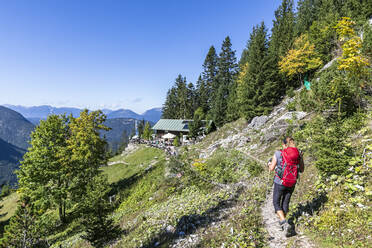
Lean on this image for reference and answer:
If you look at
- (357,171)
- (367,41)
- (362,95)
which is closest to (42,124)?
(357,171)

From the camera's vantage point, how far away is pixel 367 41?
42.4 feet

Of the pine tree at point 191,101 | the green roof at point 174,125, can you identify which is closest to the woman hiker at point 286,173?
the green roof at point 174,125

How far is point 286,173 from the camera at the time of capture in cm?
477

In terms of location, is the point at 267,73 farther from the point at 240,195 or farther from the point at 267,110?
the point at 240,195

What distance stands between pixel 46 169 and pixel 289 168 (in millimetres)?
24636

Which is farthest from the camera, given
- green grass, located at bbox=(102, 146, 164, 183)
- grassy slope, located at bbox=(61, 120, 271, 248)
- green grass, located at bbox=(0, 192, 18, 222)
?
green grass, located at bbox=(0, 192, 18, 222)

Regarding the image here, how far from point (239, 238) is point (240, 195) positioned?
13.1ft

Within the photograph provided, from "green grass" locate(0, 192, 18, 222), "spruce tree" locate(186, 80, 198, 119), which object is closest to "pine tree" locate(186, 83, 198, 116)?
"spruce tree" locate(186, 80, 198, 119)

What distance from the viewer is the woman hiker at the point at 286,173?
479 cm

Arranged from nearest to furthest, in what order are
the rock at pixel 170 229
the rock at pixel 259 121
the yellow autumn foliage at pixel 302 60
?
the rock at pixel 170 229
the rock at pixel 259 121
the yellow autumn foliage at pixel 302 60

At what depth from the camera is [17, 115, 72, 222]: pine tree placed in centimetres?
1984

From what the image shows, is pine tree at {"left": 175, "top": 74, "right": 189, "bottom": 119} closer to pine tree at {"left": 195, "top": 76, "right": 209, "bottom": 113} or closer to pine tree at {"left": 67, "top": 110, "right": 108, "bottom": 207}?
pine tree at {"left": 195, "top": 76, "right": 209, "bottom": 113}

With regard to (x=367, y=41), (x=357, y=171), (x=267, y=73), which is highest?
(x=267, y=73)

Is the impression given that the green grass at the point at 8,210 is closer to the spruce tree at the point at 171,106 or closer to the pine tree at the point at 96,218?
the pine tree at the point at 96,218
